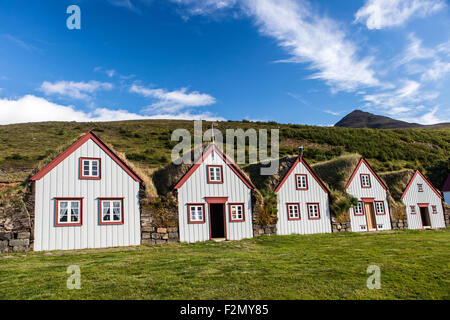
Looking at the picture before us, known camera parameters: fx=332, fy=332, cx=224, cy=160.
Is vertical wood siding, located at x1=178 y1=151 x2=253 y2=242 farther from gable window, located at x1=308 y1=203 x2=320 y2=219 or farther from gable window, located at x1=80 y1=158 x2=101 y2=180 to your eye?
gable window, located at x1=308 y1=203 x2=320 y2=219

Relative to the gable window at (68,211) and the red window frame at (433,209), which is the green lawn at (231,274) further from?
the red window frame at (433,209)

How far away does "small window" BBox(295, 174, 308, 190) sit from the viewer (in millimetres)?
27109

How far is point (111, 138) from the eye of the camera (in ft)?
192

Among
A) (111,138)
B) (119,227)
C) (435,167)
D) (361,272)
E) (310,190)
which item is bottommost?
(361,272)

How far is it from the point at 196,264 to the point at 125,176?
9.61m

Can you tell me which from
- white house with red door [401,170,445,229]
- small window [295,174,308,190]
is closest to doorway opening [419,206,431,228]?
white house with red door [401,170,445,229]

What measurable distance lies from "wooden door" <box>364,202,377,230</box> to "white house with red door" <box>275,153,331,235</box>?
16.1 ft

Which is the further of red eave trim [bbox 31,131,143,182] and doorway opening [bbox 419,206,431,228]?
doorway opening [bbox 419,206,431,228]

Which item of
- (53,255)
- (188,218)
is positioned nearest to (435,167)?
(188,218)

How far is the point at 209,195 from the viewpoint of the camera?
75.7 ft

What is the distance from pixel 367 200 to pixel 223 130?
4611 cm

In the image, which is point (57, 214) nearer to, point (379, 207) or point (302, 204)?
point (302, 204)

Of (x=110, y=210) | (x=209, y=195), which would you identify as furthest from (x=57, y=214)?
(x=209, y=195)
